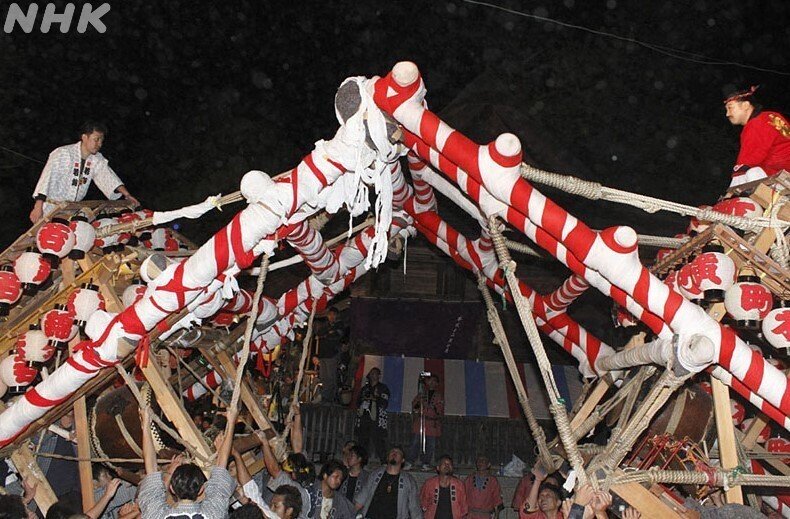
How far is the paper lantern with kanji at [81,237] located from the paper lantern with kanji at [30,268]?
0.20m

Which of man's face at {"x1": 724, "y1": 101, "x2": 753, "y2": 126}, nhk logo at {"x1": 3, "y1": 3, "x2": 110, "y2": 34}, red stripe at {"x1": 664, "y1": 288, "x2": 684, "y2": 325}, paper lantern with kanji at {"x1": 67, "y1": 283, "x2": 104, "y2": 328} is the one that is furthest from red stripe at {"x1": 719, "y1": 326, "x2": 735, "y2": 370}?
nhk logo at {"x1": 3, "y1": 3, "x2": 110, "y2": 34}

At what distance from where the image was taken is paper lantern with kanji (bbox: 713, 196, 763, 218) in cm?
437

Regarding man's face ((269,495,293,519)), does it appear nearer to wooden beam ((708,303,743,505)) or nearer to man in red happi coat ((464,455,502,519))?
wooden beam ((708,303,743,505))

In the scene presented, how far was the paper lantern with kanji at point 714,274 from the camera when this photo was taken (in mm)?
4070

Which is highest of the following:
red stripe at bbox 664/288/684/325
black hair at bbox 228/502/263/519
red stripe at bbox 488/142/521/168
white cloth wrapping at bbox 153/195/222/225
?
red stripe at bbox 488/142/521/168

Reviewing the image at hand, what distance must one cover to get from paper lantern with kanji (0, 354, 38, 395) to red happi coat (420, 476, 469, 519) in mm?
3811

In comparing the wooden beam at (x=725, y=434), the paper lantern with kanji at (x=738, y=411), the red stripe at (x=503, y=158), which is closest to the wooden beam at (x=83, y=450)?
the red stripe at (x=503, y=158)

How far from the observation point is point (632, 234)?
368 cm

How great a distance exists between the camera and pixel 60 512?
4602mm

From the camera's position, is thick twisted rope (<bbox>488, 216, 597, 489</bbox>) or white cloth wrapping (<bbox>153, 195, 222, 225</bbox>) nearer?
thick twisted rope (<bbox>488, 216, 597, 489</bbox>)

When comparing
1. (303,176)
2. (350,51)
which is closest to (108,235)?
(303,176)

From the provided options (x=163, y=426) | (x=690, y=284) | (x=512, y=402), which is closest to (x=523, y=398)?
(x=690, y=284)

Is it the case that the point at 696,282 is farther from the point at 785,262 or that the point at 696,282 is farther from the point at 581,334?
the point at 581,334

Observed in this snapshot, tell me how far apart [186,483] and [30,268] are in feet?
6.96
